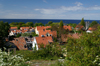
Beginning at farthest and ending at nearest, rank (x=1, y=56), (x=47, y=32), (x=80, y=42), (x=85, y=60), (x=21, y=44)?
1. (x=47, y=32)
2. (x=21, y=44)
3. (x=80, y=42)
4. (x=85, y=60)
5. (x=1, y=56)

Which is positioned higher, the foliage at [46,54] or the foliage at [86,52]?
the foliage at [86,52]

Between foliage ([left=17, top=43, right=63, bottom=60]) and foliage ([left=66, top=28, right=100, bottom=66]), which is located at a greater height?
foliage ([left=66, top=28, right=100, bottom=66])

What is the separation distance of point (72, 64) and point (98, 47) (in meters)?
1.58

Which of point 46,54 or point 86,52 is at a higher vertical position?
point 86,52

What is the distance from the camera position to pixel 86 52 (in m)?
5.19

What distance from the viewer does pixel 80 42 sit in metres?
5.88

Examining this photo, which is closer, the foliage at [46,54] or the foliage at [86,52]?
the foliage at [86,52]

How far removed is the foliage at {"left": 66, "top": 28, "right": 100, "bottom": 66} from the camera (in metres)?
4.96

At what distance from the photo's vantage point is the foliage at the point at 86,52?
4964mm

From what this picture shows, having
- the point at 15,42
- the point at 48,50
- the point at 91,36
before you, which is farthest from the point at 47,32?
the point at 91,36

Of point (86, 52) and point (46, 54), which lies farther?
point (46, 54)

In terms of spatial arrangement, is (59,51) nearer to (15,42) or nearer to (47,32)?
(15,42)

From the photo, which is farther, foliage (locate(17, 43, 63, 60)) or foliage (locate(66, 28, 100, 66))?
foliage (locate(17, 43, 63, 60))

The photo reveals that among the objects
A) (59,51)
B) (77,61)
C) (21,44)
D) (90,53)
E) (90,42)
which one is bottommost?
(21,44)
